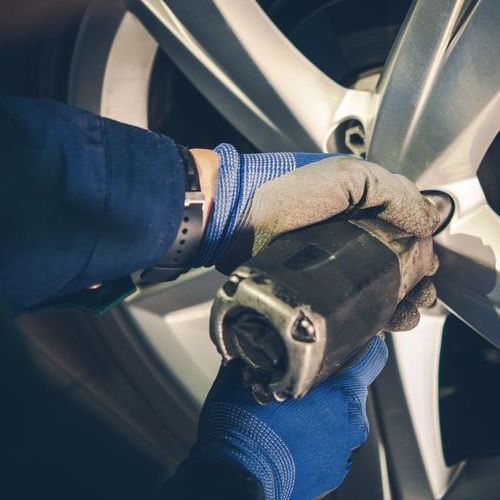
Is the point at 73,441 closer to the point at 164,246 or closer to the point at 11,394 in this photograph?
the point at 11,394

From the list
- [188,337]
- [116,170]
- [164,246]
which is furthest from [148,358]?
[116,170]

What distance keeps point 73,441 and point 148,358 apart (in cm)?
64

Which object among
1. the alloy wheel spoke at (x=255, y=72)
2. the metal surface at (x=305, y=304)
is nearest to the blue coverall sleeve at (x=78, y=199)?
the metal surface at (x=305, y=304)

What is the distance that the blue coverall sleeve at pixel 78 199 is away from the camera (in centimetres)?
67

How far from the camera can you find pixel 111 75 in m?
1.16

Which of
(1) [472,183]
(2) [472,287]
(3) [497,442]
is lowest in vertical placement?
(3) [497,442]

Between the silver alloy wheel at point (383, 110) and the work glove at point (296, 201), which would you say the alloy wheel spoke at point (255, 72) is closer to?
the silver alloy wheel at point (383, 110)

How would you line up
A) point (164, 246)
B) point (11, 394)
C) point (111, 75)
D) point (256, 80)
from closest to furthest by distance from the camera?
point (11, 394) → point (164, 246) → point (256, 80) → point (111, 75)

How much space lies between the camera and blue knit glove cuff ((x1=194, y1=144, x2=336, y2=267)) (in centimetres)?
90

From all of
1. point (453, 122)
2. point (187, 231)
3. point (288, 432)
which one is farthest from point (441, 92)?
point (288, 432)

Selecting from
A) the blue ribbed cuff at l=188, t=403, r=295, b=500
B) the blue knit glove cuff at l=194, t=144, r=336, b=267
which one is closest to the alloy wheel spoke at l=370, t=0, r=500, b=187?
the blue knit glove cuff at l=194, t=144, r=336, b=267

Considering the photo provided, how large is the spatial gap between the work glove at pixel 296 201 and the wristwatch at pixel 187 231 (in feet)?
0.09

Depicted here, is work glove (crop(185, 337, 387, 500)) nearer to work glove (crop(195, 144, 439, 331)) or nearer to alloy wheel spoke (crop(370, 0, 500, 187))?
work glove (crop(195, 144, 439, 331))

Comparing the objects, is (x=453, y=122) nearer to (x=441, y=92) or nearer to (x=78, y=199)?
(x=441, y=92)
